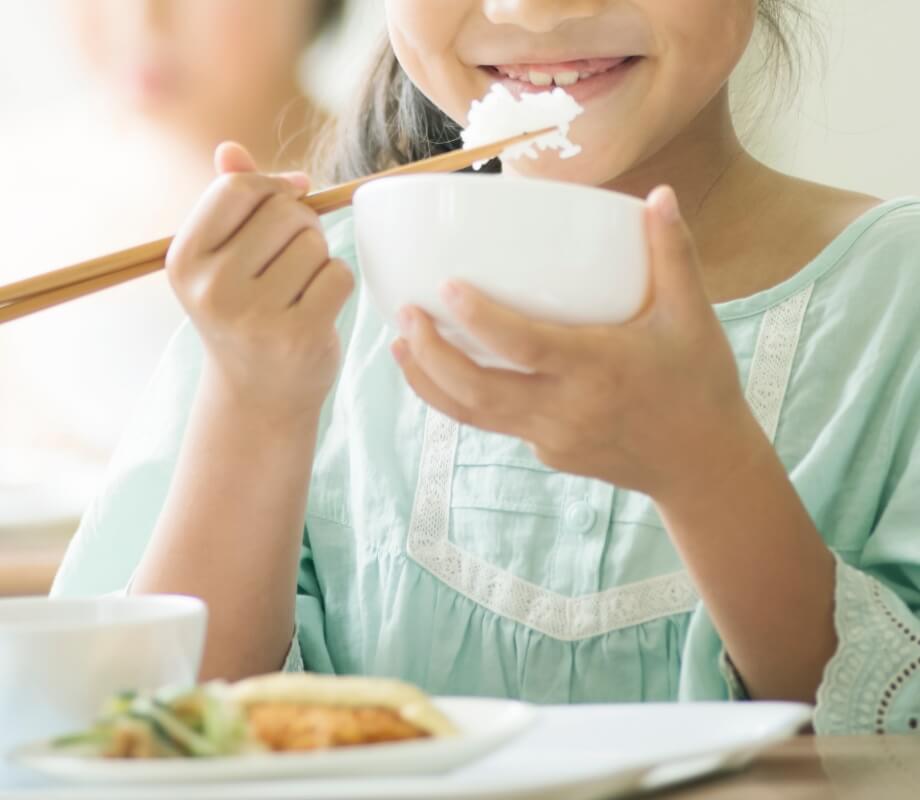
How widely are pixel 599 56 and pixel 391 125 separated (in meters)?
0.44

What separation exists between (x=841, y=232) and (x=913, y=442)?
0.72 feet

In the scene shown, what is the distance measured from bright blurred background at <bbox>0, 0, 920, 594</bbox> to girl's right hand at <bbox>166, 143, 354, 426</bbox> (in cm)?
158

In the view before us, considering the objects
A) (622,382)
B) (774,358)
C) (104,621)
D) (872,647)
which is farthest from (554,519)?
(104,621)

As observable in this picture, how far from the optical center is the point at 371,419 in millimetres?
1120

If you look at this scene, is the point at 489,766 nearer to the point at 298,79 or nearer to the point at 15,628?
the point at 15,628

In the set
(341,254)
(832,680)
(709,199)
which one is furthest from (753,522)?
(341,254)

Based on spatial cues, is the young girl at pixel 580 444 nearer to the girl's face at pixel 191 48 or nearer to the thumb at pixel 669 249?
the thumb at pixel 669 249

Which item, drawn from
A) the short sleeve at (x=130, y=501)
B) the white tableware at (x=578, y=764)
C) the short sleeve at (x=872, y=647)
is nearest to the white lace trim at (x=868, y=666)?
the short sleeve at (x=872, y=647)

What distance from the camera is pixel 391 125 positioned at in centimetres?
139

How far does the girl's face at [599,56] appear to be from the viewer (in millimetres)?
974

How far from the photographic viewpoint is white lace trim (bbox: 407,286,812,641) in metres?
0.96

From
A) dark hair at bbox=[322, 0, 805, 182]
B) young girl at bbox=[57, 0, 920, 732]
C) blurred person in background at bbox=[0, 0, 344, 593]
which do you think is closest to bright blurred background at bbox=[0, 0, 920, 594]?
blurred person in background at bbox=[0, 0, 344, 593]

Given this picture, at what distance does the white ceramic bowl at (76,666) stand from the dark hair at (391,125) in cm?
88

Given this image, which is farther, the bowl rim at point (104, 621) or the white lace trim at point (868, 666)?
the white lace trim at point (868, 666)
